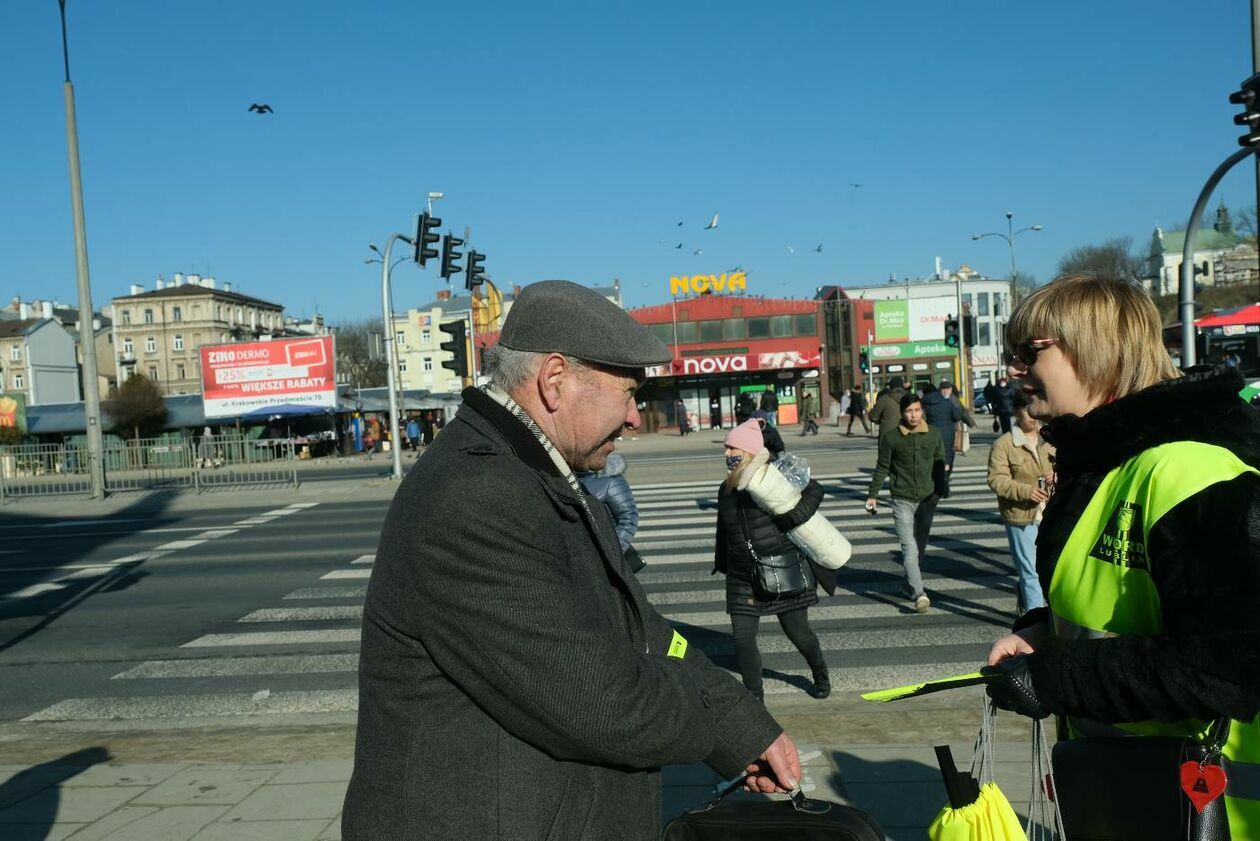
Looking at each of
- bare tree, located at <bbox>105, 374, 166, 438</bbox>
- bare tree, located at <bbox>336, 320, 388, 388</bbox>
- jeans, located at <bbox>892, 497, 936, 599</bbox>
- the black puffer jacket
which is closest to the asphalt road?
jeans, located at <bbox>892, 497, 936, 599</bbox>

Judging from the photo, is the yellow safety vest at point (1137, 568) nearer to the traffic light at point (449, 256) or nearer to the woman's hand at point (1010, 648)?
the woman's hand at point (1010, 648)

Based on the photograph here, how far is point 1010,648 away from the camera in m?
2.59

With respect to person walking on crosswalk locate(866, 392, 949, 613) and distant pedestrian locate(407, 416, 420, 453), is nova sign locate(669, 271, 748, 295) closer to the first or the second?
distant pedestrian locate(407, 416, 420, 453)

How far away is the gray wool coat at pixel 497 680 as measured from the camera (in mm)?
1960

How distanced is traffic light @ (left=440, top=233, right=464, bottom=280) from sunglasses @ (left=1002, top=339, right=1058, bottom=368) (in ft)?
76.6

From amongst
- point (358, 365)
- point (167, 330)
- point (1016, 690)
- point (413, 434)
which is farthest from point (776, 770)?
point (167, 330)

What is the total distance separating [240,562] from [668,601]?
670 centimetres

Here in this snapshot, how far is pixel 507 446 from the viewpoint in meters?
2.11

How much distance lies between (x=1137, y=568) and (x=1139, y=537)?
0.06 metres

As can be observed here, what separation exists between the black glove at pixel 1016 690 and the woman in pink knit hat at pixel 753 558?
4.04m

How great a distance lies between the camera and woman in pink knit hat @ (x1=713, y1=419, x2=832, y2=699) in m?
6.39

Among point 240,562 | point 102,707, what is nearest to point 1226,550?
point 102,707

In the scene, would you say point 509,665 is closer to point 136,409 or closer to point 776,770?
point 776,770

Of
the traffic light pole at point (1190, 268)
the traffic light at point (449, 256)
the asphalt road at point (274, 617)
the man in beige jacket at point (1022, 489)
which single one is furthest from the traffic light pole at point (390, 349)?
the man in beige jacket at point (1022, 489)
